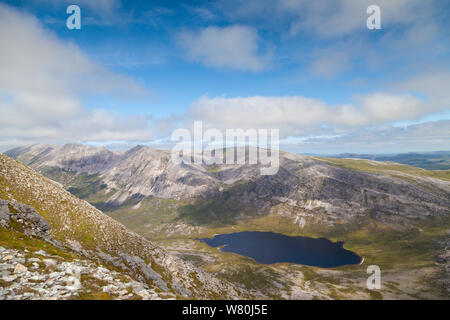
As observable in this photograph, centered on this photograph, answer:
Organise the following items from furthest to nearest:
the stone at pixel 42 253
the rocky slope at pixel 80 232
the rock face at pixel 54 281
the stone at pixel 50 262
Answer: the rocky slope at pixel 80 232 → the stone at pixel 42 253 → the stone at pixel 50 262 → the rock face at pixel 54 281

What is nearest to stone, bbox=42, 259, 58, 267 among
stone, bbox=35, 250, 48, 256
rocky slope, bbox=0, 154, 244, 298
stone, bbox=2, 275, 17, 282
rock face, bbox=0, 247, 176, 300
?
rock face, bbox=0, 247, 176, 300

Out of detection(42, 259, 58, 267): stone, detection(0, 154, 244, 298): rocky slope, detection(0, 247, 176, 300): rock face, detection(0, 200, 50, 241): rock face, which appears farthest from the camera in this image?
detection(0, 154, 244, 298): rocky slope

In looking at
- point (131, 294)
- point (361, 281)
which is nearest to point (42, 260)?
point (131, 294)

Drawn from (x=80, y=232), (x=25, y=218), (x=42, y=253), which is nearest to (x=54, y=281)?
(x=42, y=253)

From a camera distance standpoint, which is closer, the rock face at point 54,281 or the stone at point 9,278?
the rock face at point 54,281

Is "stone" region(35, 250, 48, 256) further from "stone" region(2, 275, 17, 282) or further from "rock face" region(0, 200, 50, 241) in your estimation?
"rock face" region(0, 200, 50, 241)

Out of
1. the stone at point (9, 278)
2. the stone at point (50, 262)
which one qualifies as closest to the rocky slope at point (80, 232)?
the stone at point (50, 262)

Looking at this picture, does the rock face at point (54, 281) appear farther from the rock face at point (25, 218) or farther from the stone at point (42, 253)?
the rock face at point (25, 218)
